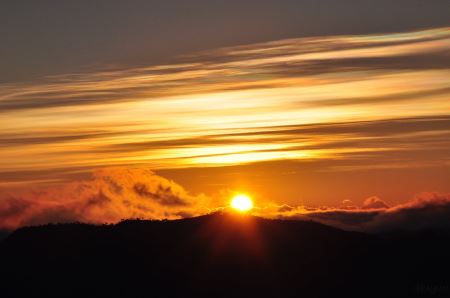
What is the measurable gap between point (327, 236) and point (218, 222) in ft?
56.8

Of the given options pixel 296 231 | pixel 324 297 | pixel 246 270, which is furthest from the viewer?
pixel 296 231

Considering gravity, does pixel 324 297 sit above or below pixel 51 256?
below

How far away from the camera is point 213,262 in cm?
15100

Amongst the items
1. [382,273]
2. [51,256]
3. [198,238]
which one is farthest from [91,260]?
[382,273]

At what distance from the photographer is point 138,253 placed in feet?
499

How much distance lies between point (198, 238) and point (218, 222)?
6704 millimetres

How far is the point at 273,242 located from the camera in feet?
515

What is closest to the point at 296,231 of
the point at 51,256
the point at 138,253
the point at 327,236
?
the point at 327,236

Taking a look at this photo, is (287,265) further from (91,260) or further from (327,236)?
(91,260)

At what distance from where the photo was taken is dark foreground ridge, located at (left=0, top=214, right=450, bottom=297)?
144 meters

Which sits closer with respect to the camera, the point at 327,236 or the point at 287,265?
the point at 287,265

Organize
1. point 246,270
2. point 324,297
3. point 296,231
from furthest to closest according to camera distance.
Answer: point 296,231, point 246,270, point 324,297

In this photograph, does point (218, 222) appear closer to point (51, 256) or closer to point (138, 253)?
point (138, 253)

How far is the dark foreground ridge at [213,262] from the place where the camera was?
5650 inches
